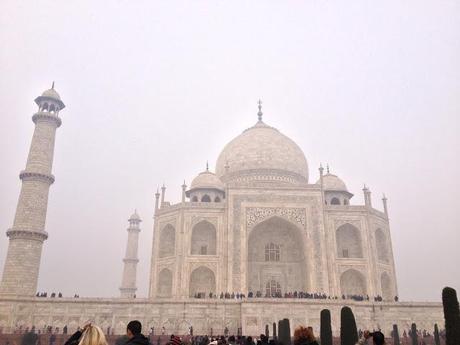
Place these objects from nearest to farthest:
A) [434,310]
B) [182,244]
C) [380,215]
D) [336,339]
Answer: [336,339] < [434,310] < [182,244] < [380,215]

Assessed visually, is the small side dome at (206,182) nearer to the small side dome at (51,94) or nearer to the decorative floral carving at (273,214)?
the decorative floral carving at (273,214)

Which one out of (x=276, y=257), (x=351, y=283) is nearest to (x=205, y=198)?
(x=276, y=257)

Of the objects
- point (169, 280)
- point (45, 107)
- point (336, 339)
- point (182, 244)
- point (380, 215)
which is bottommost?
point (336, 339)

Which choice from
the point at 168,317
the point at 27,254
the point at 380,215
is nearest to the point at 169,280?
the point at 168,317

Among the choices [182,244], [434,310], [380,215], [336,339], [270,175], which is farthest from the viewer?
Answer: [270,175]

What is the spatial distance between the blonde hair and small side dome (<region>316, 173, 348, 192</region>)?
26.4 meters

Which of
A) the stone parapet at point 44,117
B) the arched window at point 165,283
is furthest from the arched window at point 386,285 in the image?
the stone parapet at point 44,117

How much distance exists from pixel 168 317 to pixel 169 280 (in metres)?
5.43

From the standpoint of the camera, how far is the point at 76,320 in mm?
19453

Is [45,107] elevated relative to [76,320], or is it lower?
elevated

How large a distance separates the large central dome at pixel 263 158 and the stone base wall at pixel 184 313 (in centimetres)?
1012

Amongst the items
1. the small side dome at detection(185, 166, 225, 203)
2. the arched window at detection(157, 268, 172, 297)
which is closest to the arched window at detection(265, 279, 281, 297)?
the arched window at detection(157, 268, 172, 297)

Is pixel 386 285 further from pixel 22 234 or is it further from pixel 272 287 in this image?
pixel 22 234

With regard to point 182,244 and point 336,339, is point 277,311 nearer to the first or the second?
point 336,339
